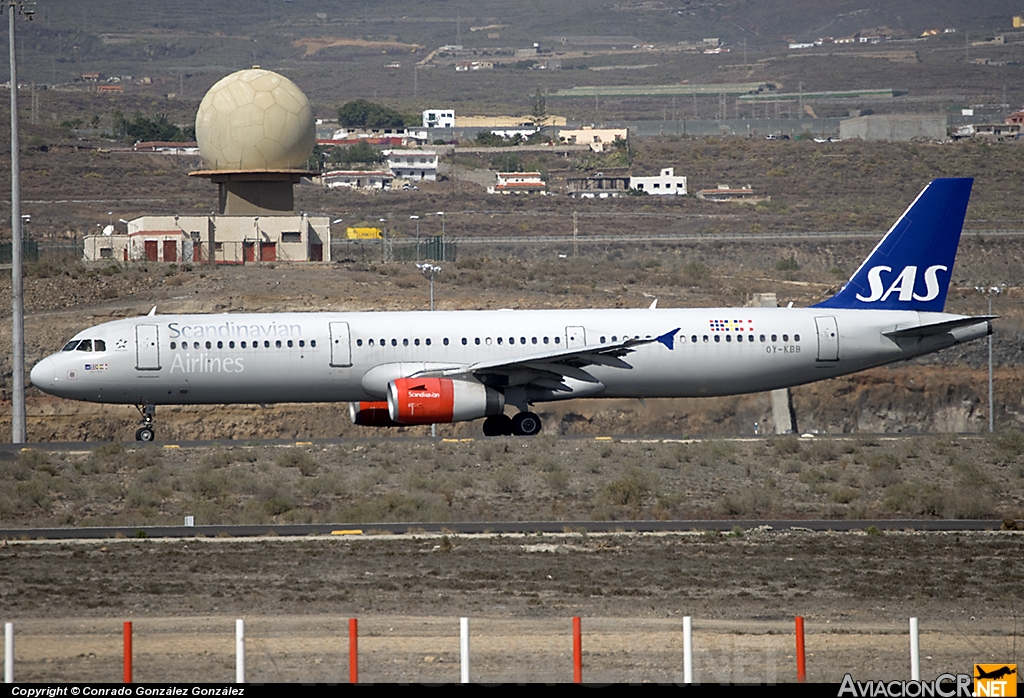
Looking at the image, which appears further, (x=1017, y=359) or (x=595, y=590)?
(x=1017, y=359)

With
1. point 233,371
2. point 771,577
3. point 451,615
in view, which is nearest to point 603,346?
point 233,371

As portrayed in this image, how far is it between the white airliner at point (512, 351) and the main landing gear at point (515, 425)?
0.05 m

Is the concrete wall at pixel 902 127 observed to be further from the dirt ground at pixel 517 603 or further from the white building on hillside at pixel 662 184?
the dirt ground at pixel 517 603

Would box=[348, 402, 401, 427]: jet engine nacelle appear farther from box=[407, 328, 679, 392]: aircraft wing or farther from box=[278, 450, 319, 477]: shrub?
box=[278, 450, 319, 477]: shrub

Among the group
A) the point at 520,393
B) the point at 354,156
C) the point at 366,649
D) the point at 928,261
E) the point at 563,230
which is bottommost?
the point at 366,649

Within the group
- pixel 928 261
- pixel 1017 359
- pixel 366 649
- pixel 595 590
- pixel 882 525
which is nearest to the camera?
pixel 366 649

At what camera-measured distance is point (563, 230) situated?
118 m

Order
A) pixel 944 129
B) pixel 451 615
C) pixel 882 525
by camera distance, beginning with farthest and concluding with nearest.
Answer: pixel 944 129 → pixel 882 525 → pixel 451 615

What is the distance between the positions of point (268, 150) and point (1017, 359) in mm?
33632

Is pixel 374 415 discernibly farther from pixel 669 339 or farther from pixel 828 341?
pixel 828 341

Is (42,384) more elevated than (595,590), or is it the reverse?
(42,384)

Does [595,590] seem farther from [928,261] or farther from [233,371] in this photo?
[928,261]

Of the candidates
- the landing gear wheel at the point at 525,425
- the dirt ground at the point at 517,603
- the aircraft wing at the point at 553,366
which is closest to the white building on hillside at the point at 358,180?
the landing gear wheel at the point at 525,425

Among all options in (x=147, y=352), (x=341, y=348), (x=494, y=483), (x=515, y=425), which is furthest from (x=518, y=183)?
(x=494, y=483)
